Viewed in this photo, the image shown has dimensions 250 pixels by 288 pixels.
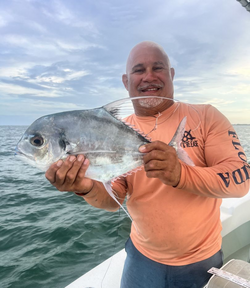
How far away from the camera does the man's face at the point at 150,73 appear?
7.05 ft

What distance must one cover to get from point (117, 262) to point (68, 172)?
180 cm

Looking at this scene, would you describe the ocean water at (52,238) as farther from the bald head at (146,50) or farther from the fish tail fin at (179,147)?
the bald head at (146,50)

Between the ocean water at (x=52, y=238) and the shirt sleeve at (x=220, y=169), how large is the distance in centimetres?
328

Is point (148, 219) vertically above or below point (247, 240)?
above

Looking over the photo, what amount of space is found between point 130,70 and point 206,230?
65.0 inches

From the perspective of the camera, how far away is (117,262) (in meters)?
2.77

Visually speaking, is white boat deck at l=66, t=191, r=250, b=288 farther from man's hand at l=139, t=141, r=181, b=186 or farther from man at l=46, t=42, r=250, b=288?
man's hand at l=139, t=141, r=181, b=186

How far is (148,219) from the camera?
6.11ft

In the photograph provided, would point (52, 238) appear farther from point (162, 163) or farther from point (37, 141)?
point (162, 163)

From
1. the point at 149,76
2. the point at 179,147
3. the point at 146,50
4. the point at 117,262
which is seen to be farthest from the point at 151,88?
the point at 117,262

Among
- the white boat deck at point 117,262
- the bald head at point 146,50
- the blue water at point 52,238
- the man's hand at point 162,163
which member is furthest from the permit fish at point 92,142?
the blue water at point 52,238

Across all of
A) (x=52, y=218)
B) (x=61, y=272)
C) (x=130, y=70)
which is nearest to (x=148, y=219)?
(x=130, y=70)

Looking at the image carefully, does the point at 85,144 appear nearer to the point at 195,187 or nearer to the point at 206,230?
the point at 195,187

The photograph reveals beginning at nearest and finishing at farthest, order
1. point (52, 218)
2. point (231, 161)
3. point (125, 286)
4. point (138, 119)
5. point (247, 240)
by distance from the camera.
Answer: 1. point (231, 161)
2. point (125, 286)
3. point (138, 119)
4. point (247, 240)
5. point (52, 218)
